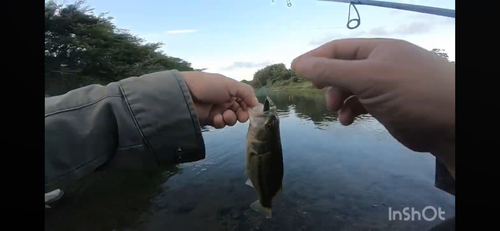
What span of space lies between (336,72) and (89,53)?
410 centimetres

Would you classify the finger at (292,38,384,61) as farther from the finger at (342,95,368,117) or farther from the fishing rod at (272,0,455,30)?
the fishing rod at (272,0,455,30)

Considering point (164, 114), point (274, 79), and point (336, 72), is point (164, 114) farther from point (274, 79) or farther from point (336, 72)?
point (274, 79)

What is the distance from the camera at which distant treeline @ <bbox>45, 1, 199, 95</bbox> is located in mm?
3734

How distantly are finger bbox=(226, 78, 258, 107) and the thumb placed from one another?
23 centimetres

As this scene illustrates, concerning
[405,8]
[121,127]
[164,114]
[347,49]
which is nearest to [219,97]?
[164,114]

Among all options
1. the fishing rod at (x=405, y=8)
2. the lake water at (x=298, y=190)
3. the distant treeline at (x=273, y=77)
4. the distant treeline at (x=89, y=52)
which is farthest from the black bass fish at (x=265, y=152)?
the distant treeline at (x=89, y=52)

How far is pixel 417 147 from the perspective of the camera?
0.94 m

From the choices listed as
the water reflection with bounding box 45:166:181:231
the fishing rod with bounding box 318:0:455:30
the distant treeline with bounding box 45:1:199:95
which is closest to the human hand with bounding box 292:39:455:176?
the fishing rod with bounding box 318:0:455:30

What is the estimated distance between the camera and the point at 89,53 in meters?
4.05

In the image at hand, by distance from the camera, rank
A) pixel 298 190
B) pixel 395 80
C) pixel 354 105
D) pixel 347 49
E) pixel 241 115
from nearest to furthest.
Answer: pixel 395 80, pixel 347 49, pixel 354 105, pixel 241 115, pixel 298 190

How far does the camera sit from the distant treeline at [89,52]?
3.73m

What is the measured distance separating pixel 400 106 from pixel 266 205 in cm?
48

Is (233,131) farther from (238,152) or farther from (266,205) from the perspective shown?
(266,205)
